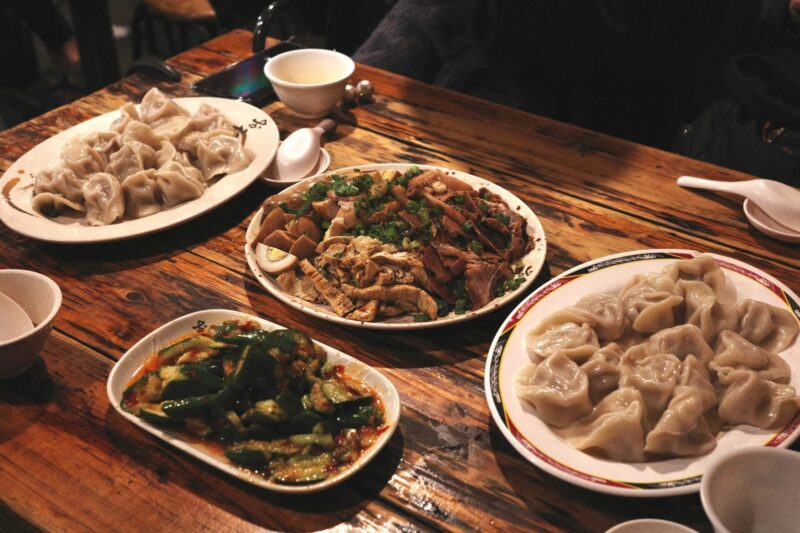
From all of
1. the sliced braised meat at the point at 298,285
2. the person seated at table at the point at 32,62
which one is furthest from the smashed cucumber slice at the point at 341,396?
the person seated at table at the point at 32,62

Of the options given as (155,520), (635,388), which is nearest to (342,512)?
(155,520)

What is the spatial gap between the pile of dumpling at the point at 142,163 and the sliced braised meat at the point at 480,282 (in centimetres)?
98

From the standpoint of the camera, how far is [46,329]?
1537 mm

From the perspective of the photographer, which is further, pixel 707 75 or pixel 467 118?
pixel 707 75

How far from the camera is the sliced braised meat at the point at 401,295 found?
1.72 metres

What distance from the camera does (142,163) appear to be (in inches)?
87.9

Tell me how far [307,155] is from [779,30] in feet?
7.30

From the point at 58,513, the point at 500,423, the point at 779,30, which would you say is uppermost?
the point at 779,30

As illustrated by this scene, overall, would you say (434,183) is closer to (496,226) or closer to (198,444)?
(496,226)

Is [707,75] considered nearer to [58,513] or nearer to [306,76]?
[306,76]

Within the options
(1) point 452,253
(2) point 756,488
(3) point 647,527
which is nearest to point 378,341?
(1) point 452,253

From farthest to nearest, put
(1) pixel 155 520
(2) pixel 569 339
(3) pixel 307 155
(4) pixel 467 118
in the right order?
1. (4) pixel 467 118
2. (3) pixel 307 155
3. (2) pixel 569 339
4. (1) pixel 155 520

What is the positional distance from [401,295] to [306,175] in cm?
80

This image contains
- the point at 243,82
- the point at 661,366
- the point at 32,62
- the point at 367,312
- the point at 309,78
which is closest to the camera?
the point at 661,366
